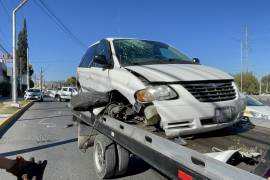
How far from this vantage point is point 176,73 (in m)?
4.46

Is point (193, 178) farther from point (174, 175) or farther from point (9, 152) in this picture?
point (9, 152)

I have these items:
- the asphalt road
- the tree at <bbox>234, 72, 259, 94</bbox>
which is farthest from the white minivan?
the tree at <bbox>234, 72, 259, 94</bbox>

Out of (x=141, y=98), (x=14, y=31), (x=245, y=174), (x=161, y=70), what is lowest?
(x=245, y=174)

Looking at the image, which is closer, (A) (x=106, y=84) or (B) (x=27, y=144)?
(A) (x=106, y=84)

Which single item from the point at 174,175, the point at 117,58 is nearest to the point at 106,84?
the point at 117,58

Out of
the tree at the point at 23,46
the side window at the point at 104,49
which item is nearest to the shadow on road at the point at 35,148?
the side window at the point at 104,49

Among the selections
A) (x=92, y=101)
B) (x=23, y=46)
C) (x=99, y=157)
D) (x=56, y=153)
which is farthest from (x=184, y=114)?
(x=23, y=46)

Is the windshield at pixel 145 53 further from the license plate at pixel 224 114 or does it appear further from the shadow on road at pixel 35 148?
the shadow on road at pixel 35 148

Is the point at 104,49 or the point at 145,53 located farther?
the point at 104,49

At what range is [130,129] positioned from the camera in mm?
4285

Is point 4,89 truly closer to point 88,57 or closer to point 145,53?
point 88,57

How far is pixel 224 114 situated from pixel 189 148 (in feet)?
3.71

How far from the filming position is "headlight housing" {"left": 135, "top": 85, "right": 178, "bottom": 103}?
4.16 m

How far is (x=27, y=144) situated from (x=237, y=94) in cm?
638
